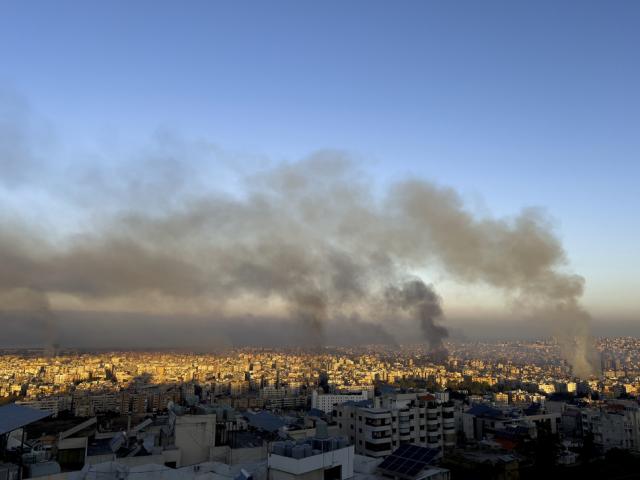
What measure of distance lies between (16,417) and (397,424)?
64.6 feet

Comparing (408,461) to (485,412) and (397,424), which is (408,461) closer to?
(397,424)

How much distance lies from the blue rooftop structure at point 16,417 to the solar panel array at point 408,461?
11852 millimetres

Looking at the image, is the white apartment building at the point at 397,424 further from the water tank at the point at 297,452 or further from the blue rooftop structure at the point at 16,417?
the blue rooftop structure at the point at 16,417

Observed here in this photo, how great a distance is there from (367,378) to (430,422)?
77.1 m

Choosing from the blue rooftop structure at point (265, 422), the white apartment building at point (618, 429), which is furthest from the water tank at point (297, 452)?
the white apartment building at point (618, 429)

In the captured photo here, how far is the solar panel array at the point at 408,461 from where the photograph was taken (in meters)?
15.5

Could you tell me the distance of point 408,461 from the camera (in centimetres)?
1603

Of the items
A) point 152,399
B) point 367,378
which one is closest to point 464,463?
point 152,399

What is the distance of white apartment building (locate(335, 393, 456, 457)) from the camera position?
91.9ft

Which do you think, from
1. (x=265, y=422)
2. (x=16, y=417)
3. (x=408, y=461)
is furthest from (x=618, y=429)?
(x=16, y=417)

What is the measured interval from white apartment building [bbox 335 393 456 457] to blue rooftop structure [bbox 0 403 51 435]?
16.5m

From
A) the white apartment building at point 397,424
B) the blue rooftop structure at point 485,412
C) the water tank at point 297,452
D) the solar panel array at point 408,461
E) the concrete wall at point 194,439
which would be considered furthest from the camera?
the blue rooftop structure at point 485,412

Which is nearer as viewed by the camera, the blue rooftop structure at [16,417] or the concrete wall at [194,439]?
the blue rooftop structure at [16,417]

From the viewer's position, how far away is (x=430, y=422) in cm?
3055
